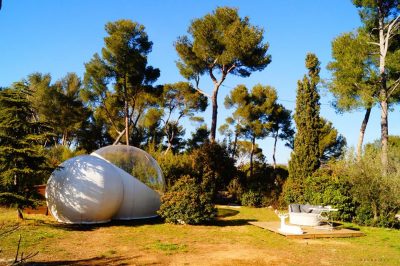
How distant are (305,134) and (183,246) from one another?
41.8 feet

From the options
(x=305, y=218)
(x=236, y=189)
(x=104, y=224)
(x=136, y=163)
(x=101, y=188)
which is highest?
(x=136, y=163)

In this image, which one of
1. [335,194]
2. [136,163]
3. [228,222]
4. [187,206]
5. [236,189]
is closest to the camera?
[187,206]

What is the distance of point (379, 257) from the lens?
27.9ft

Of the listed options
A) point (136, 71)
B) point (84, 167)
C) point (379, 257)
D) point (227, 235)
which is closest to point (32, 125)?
point (84, 167)

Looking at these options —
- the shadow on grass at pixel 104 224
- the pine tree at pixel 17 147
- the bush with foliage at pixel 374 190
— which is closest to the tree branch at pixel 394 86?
the bush with foliage at pixel 374 190

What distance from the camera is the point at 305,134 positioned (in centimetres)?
2006

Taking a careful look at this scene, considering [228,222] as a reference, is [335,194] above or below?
above

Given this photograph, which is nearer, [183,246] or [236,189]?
[183,246]

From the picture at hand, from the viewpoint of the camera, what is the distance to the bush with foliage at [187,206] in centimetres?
1273

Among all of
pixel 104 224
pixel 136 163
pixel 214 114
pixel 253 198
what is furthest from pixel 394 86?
pixel 104 224

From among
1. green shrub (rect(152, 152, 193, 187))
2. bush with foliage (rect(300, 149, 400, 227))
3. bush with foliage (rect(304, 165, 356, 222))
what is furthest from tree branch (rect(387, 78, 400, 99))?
green shrub (rect(152, 152, 193, 187))

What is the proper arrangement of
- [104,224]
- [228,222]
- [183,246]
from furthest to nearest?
[228,222] → [104,224] → [183,246]

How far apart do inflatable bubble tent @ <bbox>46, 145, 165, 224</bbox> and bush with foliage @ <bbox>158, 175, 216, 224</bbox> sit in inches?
41.7

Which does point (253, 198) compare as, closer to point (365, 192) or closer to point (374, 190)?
point (365, 192)
